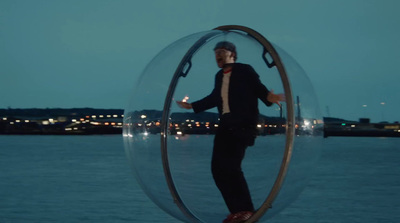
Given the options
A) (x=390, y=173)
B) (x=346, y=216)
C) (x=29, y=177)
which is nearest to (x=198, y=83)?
(x=346, y=216)

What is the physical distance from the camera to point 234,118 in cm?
477

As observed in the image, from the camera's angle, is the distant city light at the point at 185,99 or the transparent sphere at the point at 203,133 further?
the distant city light at the point at 185,99

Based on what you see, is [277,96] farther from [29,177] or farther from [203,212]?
[29,177]

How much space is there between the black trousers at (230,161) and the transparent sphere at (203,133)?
0.14 feet

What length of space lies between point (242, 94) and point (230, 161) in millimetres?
416

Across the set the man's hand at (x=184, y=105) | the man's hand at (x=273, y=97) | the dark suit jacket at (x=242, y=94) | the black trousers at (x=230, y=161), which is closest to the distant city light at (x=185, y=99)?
the man's hand at (x=184, y=105)

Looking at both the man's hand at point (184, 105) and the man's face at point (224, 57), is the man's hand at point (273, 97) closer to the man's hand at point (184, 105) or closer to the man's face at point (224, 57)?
the man's face at point (224, 57)

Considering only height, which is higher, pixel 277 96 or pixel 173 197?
pixel 277 96

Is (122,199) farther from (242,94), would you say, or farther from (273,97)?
(273,97)

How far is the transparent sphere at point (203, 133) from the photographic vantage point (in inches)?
186

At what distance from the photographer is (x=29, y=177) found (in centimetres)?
1260

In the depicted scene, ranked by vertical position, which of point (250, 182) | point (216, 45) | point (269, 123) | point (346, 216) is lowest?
point (346, 216)

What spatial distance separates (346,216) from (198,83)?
12.2 feet

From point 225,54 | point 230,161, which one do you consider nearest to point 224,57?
point 225,54
